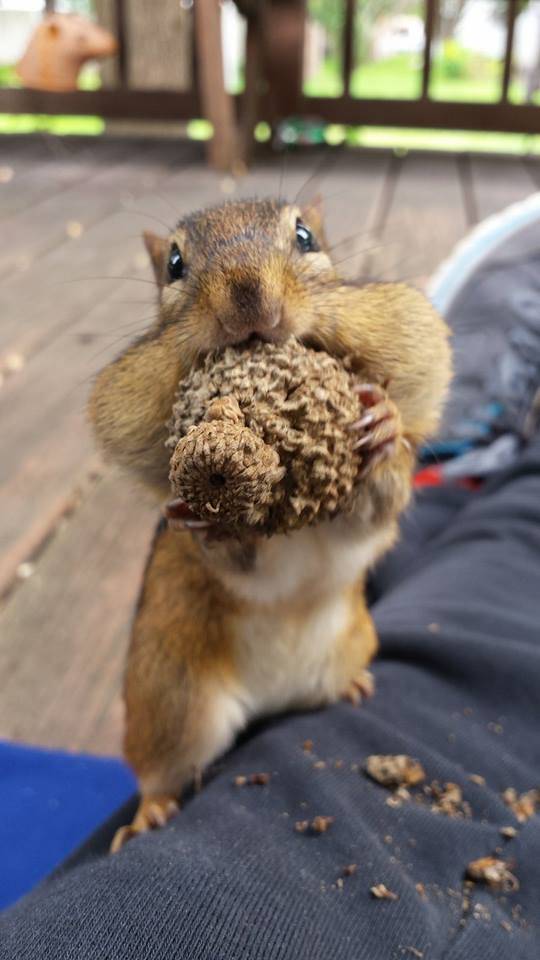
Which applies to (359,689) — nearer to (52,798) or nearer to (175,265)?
(52,798)

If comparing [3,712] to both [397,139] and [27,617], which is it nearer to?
[27,617]

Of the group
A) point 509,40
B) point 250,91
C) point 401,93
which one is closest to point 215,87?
point 250,91

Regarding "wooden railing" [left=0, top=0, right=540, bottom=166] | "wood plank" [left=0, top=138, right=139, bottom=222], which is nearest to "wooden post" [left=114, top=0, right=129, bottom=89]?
"wooden railing" [left=0, top=0, right=540, bottom=166]

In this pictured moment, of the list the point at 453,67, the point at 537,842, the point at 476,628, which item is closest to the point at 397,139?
the point at 453,67

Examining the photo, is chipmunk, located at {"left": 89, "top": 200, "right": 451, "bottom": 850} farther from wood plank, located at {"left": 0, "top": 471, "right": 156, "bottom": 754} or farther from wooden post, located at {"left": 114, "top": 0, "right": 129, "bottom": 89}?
wooden post, located at {"left": 114, "top": 0, "right": 129, "bottom": 89}

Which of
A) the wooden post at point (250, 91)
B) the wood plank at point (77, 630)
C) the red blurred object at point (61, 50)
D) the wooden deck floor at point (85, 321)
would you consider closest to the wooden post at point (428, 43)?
the wooden deck floor at point (85, 321)

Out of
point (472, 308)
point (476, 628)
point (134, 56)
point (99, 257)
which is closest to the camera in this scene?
point (476, 628)
